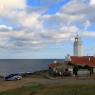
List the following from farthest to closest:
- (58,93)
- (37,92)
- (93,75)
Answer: (93,75) < (37,92) < (58,93)

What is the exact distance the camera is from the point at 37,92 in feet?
166

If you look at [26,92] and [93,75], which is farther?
[93,75]

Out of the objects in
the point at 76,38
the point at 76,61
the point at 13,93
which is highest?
the point at 76,38

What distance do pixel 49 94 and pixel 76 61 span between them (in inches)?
1595

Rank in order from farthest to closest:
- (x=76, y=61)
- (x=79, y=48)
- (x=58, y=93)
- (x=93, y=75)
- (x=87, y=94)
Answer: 1. (x=79, y=48)
2. (x=76, y=61)
3. (x=93, y=75)
4. (x=58, y=93)
5. (x=87, y=94)

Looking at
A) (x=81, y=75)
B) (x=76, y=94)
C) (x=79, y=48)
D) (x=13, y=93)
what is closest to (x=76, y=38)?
(x=79, y=48)

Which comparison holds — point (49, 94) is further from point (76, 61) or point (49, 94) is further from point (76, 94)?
point (76, 61)

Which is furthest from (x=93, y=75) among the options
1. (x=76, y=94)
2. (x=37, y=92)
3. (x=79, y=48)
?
(x=76, y=94)

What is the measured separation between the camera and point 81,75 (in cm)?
8319

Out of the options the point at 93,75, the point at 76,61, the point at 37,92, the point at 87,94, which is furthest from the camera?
the point at 76,61

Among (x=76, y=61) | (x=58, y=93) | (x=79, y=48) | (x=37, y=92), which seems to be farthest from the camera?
(x=79, y=48)

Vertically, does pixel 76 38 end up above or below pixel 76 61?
above

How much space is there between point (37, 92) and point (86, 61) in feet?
130

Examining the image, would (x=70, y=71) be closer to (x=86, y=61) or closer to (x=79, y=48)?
(x=86, y=61)
